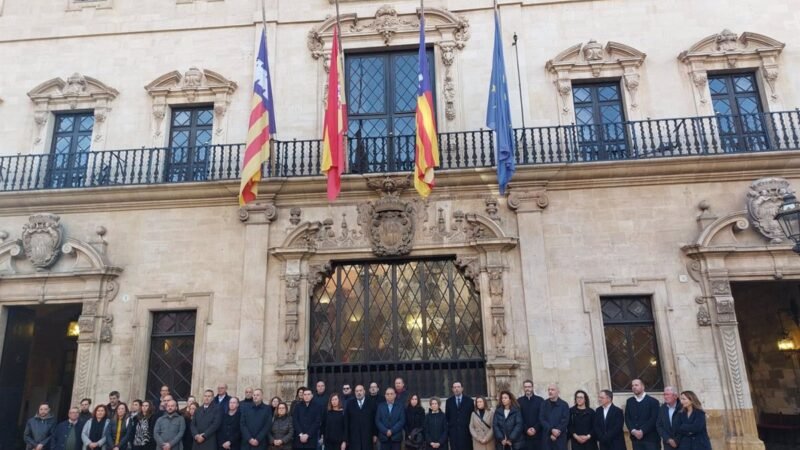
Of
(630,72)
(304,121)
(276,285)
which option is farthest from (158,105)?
(630,72)

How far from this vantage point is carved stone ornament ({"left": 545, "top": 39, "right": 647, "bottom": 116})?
38.3 ft

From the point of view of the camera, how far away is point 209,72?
12.4 meters

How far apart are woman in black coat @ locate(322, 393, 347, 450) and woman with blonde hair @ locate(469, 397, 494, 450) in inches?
75.0

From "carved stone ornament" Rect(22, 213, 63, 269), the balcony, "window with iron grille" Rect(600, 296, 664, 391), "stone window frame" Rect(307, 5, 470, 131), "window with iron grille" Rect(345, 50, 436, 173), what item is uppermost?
"stone window frame" Rect(307, 5, 470, 131)

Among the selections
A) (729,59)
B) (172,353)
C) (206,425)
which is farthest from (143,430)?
(729,59)

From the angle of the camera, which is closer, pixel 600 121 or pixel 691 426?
pixel 691 426

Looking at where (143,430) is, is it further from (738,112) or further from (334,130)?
(738,112)

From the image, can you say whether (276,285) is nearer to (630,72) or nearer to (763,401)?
(630,72)

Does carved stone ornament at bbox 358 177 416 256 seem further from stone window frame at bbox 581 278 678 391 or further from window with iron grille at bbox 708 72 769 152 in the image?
window with iron grille at bbox 708 72 769 152

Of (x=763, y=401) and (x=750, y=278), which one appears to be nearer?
(x=750, y=278)

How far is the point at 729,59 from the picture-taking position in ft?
37.9

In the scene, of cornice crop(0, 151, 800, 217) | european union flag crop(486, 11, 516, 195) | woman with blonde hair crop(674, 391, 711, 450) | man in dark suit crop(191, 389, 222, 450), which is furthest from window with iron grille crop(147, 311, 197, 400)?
woman with blonde hair crop(674, 391, 711, 450)

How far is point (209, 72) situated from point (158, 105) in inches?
51.5

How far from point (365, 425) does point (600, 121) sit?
24.9 feet
